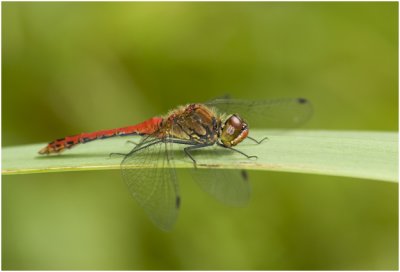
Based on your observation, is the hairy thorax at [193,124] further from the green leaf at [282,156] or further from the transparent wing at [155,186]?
the transparent wing at [155,186]

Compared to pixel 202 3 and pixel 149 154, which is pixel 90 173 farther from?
pixel 202 3

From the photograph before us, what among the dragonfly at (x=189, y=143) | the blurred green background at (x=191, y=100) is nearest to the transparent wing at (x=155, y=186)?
the dragonfly at (x=189, y=143)

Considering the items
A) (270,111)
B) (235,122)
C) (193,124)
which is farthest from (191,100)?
(235,122)

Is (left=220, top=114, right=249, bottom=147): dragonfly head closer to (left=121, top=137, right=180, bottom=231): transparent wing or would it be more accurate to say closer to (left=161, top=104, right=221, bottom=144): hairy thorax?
(left=161, top=104, right=221, bottom=144): hairy thorax

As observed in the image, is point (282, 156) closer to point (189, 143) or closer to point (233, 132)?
point (233, 132)

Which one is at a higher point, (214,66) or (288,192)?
(214,66)

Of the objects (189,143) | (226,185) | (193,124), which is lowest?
(226,185)

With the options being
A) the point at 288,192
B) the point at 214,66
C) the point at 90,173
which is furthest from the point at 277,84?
the point at 90,173
